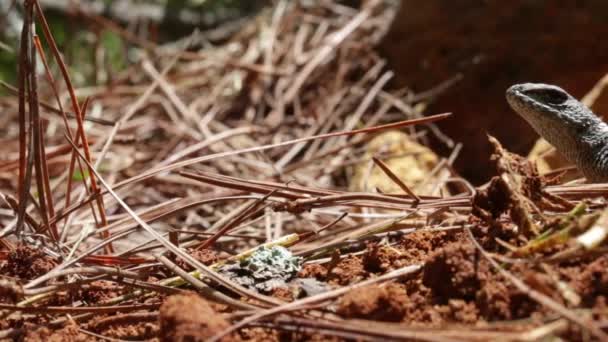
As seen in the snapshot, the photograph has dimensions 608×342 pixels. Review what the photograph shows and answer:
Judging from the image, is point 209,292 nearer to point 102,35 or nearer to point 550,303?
point 550,303

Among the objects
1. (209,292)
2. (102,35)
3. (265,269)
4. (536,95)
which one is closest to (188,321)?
(209,292)

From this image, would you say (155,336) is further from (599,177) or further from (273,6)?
(273,6)

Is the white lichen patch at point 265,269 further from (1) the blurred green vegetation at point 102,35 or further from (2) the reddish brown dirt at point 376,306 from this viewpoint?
(1) the blurred green vegetation at point 102,35

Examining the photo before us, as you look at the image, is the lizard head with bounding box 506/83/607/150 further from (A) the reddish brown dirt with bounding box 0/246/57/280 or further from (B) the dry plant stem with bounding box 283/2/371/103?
(B) the dry plant stem with bounding box 283/2/371/103

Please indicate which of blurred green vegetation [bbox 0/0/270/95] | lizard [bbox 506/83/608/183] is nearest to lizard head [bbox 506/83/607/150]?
lizard [bbox 506/83/608/183]

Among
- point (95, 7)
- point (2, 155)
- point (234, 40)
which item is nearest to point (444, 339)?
point (2, 155)

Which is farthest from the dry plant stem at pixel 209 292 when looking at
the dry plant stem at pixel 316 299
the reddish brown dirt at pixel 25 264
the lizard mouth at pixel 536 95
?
the lizard mouth at pixel 536 95
